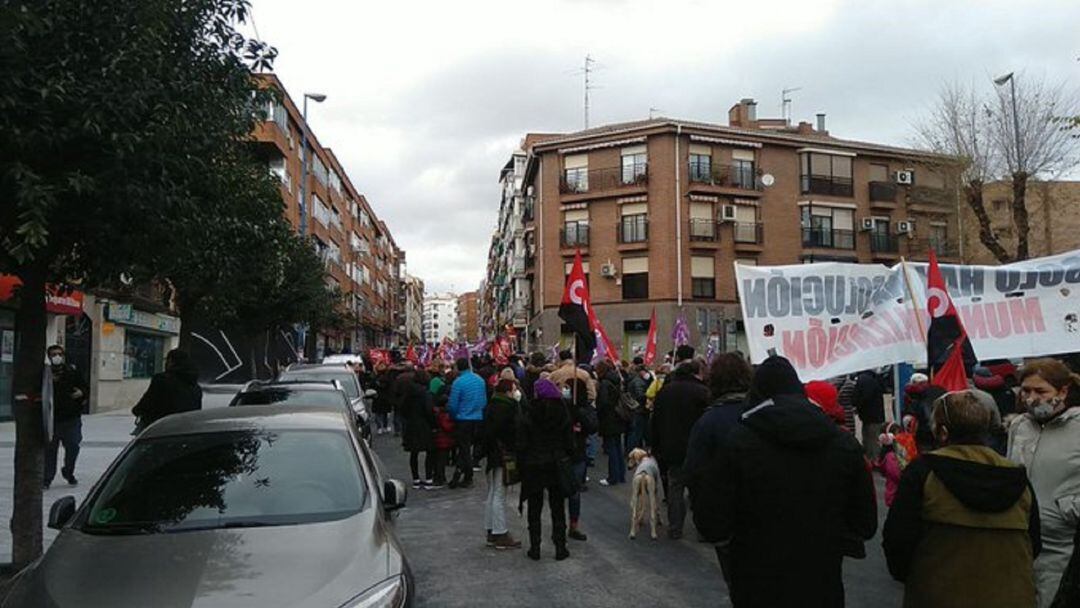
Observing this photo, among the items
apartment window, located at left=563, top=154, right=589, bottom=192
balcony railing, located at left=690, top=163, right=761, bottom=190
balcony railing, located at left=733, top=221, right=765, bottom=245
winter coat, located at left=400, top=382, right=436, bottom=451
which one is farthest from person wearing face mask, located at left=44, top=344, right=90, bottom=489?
balcony railing, located at left=733, top=221, right=765, bottom=245

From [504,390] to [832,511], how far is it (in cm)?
564

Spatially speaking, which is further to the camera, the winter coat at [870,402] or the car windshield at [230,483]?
the winter coat at [870,402]

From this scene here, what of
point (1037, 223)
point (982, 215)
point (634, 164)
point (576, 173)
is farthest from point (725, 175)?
point (982, 215)

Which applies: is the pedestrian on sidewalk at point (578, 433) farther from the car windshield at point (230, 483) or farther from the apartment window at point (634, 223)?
the apartment window at point (634, 223)

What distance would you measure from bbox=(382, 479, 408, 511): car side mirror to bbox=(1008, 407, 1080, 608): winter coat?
3417mm

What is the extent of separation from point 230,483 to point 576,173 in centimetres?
4436

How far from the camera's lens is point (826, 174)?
163 feet

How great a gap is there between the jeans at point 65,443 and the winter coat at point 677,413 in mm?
7751

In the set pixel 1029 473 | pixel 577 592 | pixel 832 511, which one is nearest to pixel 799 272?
pixel 577 592

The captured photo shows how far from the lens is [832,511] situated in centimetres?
382

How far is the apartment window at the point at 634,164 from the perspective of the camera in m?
46.8

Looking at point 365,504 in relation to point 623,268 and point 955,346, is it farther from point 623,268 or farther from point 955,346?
point 623,268

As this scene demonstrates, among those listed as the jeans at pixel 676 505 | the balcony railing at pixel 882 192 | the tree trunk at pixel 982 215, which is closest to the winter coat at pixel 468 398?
the jeans at pixel 676 505

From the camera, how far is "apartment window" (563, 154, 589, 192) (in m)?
48.3
